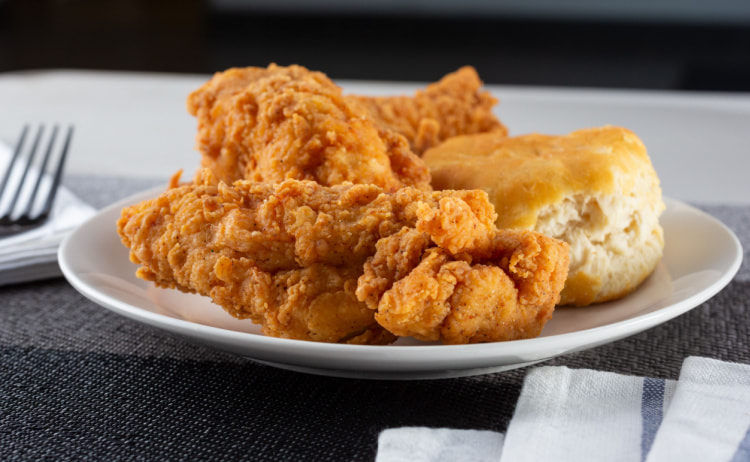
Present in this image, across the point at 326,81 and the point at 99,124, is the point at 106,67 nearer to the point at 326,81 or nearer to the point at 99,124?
the point at 99,124

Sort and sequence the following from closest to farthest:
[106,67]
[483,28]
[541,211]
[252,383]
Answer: [252,383]
[541,211]
[483,28]
[106,67]

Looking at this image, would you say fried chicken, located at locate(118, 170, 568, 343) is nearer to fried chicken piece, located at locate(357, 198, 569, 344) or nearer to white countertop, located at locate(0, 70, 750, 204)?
fried chicken piece, located at locate(357, 198, 569, 344)

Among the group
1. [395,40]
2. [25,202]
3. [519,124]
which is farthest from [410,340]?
[395,40]

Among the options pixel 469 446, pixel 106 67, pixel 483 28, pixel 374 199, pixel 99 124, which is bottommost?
pixel 106 67

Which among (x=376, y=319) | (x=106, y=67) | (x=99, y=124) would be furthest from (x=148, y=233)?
(x=106, y=67)

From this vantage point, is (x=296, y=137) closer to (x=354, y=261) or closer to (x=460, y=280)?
(x=354, y=261)

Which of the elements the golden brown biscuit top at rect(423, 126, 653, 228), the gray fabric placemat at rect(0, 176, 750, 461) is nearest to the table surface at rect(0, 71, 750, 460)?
the gray fabric placemat at rect(0, 176, 750, 461)

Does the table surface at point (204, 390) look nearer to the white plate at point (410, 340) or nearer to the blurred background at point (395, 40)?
the white plate at point (410, 340)
